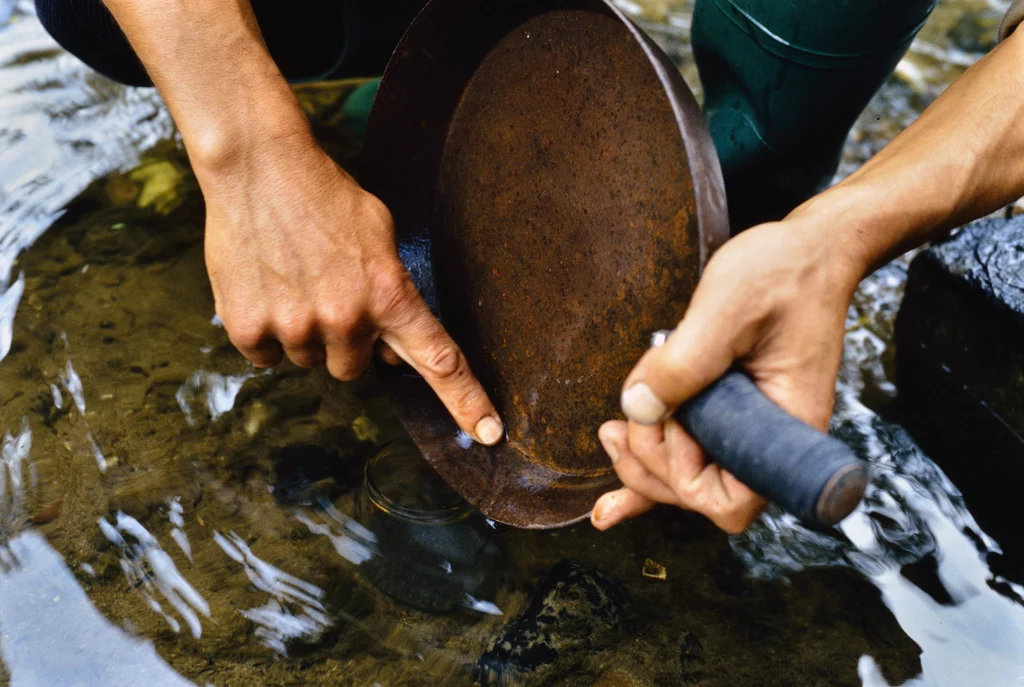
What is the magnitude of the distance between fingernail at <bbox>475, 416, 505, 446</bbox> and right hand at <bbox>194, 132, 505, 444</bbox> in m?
0.22

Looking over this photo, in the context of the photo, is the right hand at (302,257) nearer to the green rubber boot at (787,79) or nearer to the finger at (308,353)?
the finger at (308,353)

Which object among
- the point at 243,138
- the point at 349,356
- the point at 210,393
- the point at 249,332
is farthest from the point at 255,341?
the point at 210,393

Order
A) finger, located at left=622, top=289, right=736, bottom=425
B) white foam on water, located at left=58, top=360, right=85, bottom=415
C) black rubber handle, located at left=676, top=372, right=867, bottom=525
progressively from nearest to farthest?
black rubber handle, located at left=676, top=372, right=867, bottom=525, finger, located at left=622, top=289, right=736, bottom=425, white foam on water, located at left=58, top=360, right=85, bottom=415

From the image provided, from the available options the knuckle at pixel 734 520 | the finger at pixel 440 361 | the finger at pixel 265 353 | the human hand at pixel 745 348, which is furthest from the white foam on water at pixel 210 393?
the knuckle at pixel 734 520

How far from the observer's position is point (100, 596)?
1855mm

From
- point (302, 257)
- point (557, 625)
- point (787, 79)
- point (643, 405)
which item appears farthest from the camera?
point (787, 79)

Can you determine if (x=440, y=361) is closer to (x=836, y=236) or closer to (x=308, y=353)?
(x=308, y=353)

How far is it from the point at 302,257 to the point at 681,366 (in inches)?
33.3

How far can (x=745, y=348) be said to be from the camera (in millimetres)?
1259

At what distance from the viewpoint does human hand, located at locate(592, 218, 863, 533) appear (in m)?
1.20

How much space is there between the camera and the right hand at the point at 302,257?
5.43 ft

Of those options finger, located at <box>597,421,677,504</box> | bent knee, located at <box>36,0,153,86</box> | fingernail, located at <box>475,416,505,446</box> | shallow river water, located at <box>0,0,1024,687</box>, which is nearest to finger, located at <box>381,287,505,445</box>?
fingernail, located at <box>475,416,505,446</box>

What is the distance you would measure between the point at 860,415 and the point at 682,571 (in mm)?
824

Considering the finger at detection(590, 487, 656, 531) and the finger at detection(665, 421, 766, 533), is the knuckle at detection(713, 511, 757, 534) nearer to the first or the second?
the finger at detection(665, 421, 766, 533)
